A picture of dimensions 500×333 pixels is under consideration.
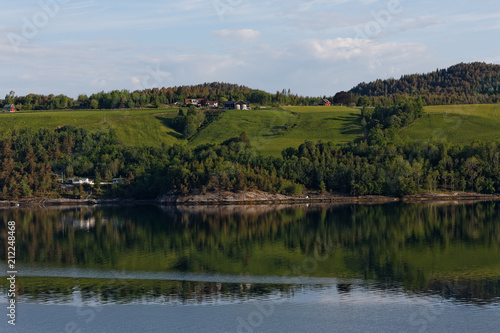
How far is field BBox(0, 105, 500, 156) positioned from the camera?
5965 inches

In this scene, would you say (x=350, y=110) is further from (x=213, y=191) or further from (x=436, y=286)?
(x=436, y=286)

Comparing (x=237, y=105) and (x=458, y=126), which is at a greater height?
(x=237, y=105)

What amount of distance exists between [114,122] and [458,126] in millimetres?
98860

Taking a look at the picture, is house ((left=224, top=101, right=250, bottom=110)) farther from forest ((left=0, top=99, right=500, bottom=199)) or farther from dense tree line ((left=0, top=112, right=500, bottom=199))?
dense tree line ((left=0, top=112, right=500, bottom=199))

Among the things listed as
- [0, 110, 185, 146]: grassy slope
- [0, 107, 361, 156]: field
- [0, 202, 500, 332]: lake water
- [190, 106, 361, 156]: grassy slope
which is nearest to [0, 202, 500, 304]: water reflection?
[0, 202, 500, 332]: lake water

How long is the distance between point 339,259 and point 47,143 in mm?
110005

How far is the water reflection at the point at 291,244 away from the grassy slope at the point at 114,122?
60.7m

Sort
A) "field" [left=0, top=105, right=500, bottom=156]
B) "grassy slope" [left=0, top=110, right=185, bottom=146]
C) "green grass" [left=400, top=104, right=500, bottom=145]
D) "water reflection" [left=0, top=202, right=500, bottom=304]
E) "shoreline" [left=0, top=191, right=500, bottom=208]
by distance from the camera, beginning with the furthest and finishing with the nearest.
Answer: "grassy slope" [left=0, top=110, right=185, bottom=146] → "field" [left=0, top=105, right=500, bottom=156] → "green grass" [left=400, top=104, right=500, bottom=145] → "shoreline" [left=0, top=191, right=500, bottom=208] → "water reflection" [left=0, top=202, right=500, bottom=304]

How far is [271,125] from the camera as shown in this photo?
555 feet

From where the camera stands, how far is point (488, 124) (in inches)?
6068

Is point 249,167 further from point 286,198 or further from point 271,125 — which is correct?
point 271,125

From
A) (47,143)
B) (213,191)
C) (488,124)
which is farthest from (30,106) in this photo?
(488,124)

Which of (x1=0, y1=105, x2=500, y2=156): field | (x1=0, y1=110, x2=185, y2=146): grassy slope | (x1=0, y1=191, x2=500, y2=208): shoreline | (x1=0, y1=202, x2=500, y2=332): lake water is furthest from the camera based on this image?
(x1=0, y1=110, x2=185, y2=146): grassy slope

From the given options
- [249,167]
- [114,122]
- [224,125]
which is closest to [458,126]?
[224,125]
